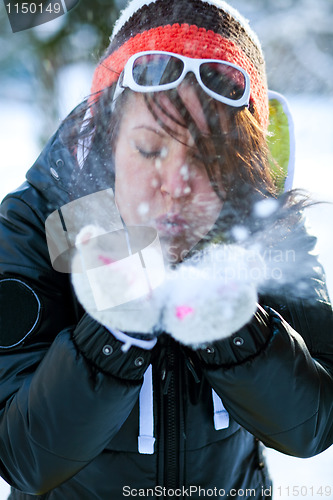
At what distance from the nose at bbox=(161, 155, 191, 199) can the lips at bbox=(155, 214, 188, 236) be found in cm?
4

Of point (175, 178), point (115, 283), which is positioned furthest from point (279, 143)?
point (115, 283)

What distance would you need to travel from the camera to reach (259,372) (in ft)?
2.15

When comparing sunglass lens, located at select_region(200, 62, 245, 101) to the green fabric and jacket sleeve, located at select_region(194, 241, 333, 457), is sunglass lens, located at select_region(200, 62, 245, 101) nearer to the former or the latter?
the green fabric

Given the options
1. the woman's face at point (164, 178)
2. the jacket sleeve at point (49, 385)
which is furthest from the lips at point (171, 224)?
the jacket sleeve at point (49, 385)

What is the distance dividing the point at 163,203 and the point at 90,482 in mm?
506

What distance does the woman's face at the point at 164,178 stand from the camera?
615mm

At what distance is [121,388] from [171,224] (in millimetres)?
244

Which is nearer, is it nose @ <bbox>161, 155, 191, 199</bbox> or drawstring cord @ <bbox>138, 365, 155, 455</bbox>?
nose @ <bbox>161, 155, 191, 199</bbox>

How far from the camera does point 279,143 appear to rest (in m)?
0.81

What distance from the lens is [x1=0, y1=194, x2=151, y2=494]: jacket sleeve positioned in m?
0.63

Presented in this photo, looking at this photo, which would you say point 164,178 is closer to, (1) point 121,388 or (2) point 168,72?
(2) point 168,72

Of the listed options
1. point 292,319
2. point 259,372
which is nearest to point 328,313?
point 292,319

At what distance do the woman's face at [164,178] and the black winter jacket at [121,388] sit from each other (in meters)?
0.14

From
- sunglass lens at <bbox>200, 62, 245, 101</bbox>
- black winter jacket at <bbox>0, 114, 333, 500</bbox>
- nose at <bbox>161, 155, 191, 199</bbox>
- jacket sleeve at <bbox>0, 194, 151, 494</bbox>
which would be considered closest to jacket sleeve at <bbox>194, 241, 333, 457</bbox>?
black winter jacket at <bbox>0, 114, 333, 500</bbox>
